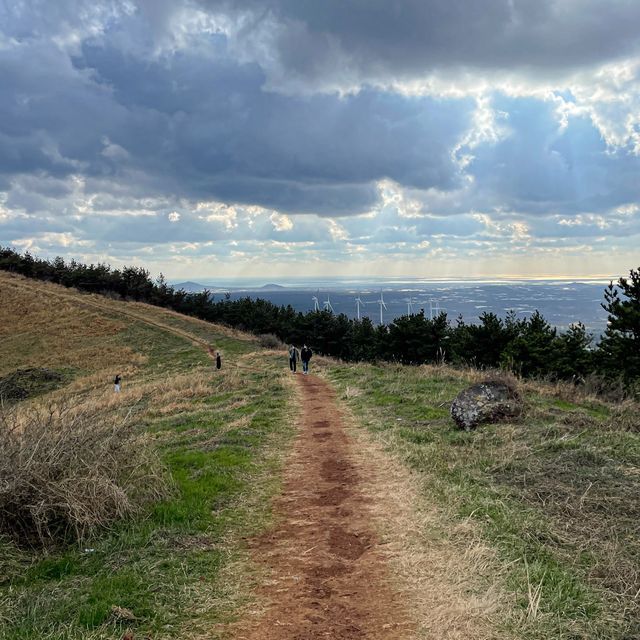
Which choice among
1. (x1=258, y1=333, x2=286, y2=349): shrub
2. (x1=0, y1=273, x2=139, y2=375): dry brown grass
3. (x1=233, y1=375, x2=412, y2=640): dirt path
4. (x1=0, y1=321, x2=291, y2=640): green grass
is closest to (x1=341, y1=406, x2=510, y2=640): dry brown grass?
(x1=233, y1=375, x2=412, y2=640): dirt path

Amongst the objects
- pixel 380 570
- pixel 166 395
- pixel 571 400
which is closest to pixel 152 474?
pixel 380 570

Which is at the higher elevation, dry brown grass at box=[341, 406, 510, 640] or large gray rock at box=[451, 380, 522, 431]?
large gray rock at box=[451, 380, 522, 431]

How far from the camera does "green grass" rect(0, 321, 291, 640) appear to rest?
5414mm

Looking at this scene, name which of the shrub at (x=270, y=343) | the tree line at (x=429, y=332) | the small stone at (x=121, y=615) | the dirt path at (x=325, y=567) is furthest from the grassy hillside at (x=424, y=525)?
the shrub at (x=270, y=343)

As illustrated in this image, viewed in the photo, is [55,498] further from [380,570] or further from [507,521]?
[507,521]

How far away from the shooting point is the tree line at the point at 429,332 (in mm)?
40375

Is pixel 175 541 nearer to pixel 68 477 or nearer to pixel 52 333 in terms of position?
pixel 68 477

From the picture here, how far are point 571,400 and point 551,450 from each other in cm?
869

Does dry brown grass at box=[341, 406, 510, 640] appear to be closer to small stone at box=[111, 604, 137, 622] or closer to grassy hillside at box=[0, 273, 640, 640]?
grassy hillside at box=[0, 273, 640, 640]

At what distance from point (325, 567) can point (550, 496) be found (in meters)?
4.36

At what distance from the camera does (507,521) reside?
305 inches

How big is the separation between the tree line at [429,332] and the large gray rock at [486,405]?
7.44 metres

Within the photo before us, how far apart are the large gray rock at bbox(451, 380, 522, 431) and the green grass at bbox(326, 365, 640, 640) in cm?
32

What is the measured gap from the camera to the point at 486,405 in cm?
1387
